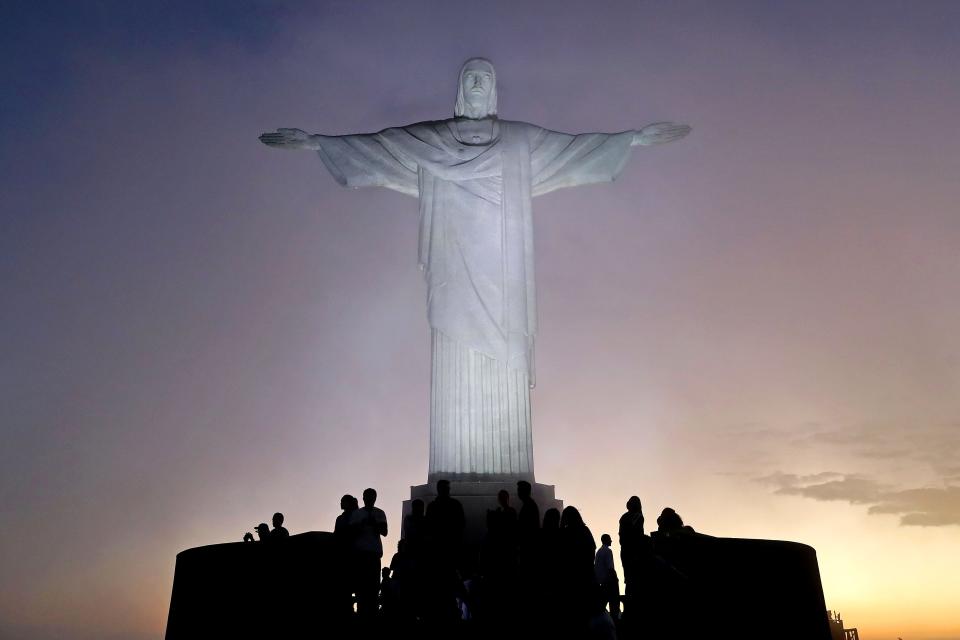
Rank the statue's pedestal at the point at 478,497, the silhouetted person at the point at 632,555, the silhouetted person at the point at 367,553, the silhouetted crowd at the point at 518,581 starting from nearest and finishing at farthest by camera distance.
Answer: the silhouetted crowd at the point at 518,581, the silhouetted person at the point at 632,555, the silhouetted person at the point at 367,553, the statue's pedestal at the point at 478,497

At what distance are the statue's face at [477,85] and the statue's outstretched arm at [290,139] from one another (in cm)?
260

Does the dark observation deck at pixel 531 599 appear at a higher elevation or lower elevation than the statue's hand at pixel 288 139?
lower

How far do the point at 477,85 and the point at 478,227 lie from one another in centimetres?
254

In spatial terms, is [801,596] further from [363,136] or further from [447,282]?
[363,136]

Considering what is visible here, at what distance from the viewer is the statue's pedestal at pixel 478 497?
32.8 ft

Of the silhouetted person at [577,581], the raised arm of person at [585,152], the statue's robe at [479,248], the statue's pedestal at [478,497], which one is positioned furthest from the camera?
the raised arm of person at [585,152]

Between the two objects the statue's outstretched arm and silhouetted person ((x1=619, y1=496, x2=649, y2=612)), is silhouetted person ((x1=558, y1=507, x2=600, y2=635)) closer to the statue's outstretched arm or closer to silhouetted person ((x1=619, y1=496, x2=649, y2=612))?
silhouetted person ((x1=619, y1=496, x2=649, y2=612))

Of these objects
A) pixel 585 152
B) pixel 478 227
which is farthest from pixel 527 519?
pixel 585 152

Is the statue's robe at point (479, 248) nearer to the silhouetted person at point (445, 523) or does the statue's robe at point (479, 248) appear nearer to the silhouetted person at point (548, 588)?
the silhouetted person at point (445, 523)

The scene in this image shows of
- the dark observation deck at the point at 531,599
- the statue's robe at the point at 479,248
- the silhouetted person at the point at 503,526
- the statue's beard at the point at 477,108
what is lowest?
the dark observation deck at the point at 531,599

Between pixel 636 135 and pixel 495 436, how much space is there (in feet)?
18.2

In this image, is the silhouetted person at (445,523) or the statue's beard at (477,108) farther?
the statue's beard at (477,108)

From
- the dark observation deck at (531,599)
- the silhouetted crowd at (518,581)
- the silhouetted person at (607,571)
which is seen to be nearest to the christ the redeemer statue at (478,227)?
the silhouetted person at (607,571)

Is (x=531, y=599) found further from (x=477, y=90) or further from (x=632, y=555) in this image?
(x=477, y=90)
